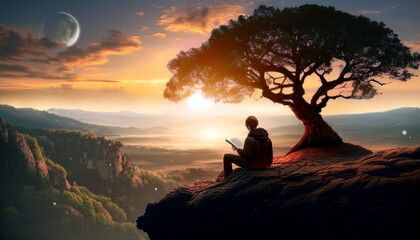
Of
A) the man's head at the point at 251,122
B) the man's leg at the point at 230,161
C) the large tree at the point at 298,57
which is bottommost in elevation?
the man's leg at the point at 230,161

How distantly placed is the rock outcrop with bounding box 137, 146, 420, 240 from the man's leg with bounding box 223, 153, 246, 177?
0.33 meters

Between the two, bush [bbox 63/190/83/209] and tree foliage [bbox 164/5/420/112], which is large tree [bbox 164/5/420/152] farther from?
bush [bbox 63/190/83/209]

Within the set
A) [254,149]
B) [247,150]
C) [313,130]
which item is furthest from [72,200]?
[254,149]

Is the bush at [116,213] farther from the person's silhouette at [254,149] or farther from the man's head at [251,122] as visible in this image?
the man's head at [251,122]

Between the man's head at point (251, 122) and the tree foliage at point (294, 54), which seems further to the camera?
the tree foliage at point (294, 54)

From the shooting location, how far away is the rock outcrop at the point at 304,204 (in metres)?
Result: 7.81

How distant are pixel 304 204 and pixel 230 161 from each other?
3.75m

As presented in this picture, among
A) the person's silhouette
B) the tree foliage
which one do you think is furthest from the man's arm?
the tree foliage

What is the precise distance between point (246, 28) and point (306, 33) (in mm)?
3427

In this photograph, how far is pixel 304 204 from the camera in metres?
9.03

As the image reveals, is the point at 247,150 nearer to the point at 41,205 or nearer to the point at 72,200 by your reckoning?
the point at 72,200

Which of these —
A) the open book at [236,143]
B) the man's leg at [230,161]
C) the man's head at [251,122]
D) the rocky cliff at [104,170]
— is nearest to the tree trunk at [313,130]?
the man's leg at [230,161]

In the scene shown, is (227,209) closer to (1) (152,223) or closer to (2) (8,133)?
(1) (152,223)

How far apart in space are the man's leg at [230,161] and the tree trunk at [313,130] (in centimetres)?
828
